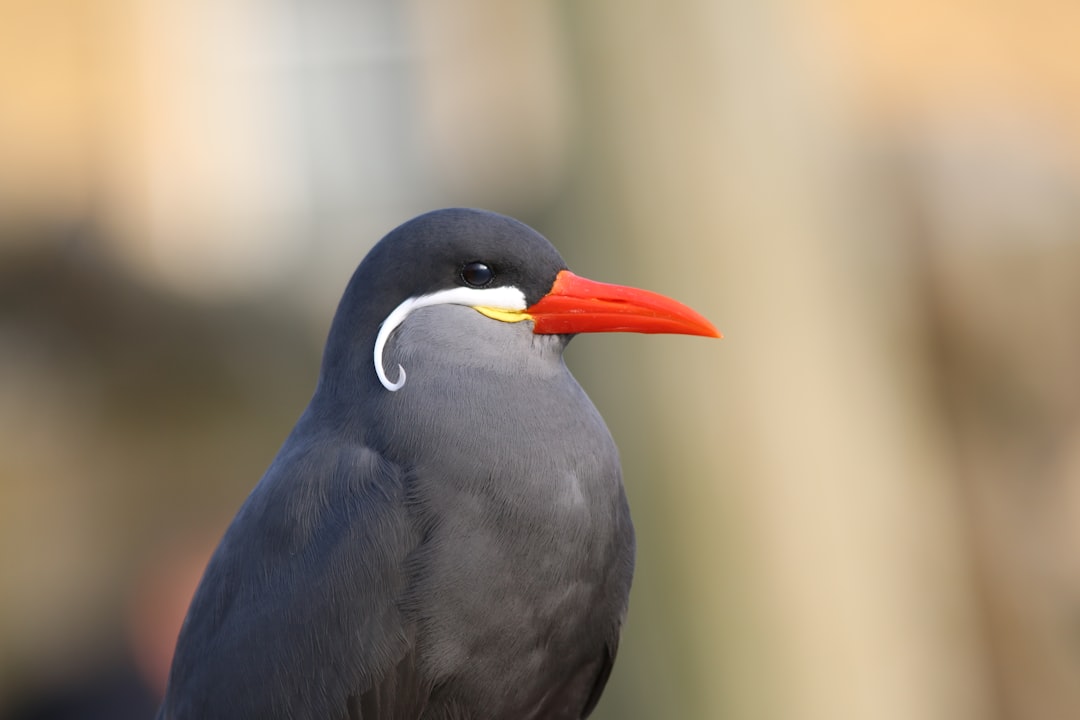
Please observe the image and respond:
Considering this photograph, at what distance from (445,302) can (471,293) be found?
0.12ft

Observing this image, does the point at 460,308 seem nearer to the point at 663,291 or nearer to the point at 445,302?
the point at 445,302

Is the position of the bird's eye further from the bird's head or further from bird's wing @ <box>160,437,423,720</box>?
bird's wing @ <box>160,437,423,720</box>

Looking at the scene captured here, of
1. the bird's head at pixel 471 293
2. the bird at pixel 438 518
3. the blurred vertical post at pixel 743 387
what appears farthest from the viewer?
the blurred vertical post at pixel 743 387

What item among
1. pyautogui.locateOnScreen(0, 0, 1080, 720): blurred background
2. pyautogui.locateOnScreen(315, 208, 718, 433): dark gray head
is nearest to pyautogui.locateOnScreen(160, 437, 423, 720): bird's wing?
pyautogui.locateOnScreen(315, 208, 718, 433): dark gray head

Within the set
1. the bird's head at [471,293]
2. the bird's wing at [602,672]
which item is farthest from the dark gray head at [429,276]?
the bird's wing at [602,672]

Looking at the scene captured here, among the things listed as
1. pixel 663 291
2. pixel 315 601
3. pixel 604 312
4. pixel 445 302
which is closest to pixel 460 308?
pixel 445 302

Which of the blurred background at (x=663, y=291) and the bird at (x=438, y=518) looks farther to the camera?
the blurred background at (x=663, y=291)

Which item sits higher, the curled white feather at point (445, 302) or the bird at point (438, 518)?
the curled white feather at point (445, 302)

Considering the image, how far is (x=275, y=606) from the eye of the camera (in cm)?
153

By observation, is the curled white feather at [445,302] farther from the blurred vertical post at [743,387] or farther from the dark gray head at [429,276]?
the blurred vertical post at [743,387]

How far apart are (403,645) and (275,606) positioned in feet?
0.60

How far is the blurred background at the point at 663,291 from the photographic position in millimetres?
3346

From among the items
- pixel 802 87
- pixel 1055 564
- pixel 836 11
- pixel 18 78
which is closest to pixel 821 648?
pixel 1055 564

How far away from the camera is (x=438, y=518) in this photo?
1.48m
